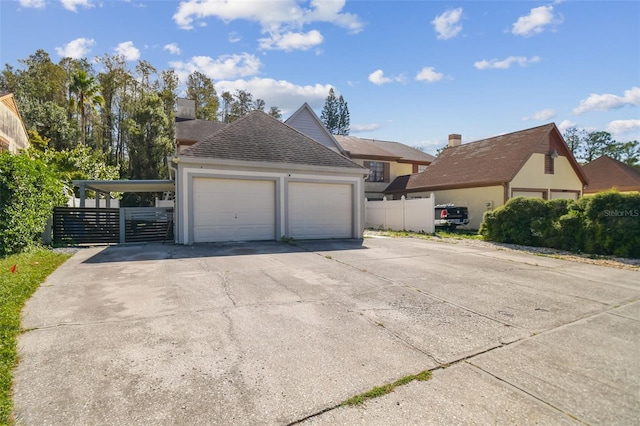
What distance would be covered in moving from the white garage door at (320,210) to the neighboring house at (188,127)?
40.6 ft

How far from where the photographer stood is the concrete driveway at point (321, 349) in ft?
8.28

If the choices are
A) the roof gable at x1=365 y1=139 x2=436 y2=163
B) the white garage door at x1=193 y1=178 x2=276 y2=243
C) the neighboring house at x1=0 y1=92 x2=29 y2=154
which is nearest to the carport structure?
the white garage door at x1=193 y1=178 x2=276 y2=243

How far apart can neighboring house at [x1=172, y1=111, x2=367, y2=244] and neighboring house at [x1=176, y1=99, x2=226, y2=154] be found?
1105cm

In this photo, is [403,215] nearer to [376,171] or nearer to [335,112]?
[376,171]

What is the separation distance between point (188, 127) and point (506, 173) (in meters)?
21.4

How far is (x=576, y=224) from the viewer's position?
35.7 feet

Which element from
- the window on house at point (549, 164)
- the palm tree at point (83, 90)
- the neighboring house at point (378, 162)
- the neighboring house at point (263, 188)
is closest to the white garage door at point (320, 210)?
the neighboring house at point (263, 188)

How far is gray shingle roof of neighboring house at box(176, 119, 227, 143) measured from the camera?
2345 cm

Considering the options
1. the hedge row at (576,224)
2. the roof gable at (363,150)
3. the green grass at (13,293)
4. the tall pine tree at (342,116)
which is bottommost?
the green grass at (13,293)

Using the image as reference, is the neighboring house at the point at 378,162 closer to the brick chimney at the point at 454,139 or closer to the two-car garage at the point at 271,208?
the brick chimney at the point at 454,139

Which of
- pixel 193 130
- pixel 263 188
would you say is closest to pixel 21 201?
pixel 263 188

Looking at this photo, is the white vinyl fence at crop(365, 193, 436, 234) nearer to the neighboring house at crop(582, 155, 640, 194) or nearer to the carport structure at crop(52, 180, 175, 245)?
the carport structure at crop(52, 180, 175, 245)

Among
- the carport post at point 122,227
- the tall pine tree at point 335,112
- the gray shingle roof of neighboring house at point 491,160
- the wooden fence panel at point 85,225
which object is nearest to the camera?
the wooden fence panel at point 85,225

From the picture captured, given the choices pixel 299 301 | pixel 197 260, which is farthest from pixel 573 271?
pixel 197 260
